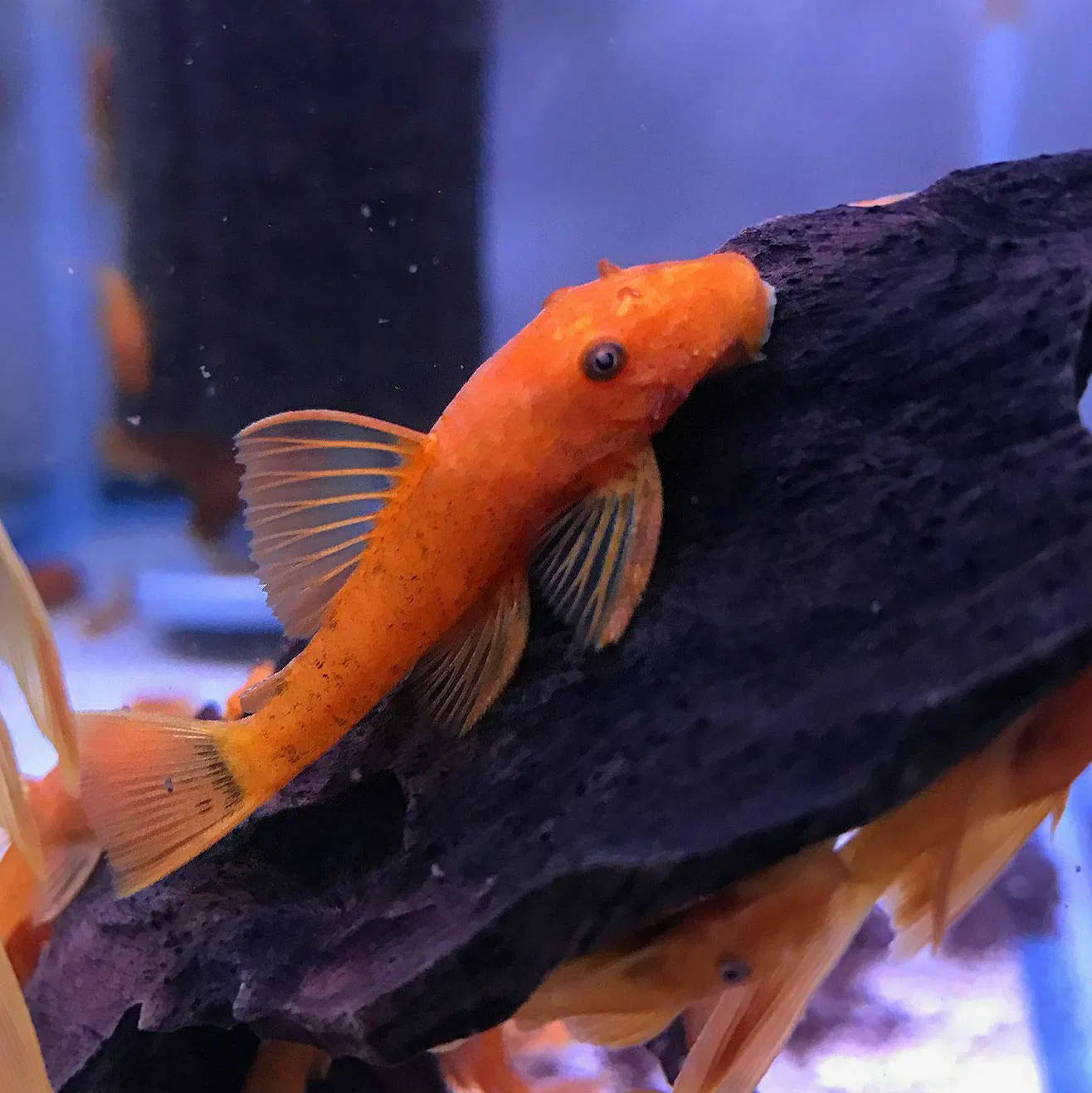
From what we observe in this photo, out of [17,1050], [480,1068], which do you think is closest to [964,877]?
[480,1068]

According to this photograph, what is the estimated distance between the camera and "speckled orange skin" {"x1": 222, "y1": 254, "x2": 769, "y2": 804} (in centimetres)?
100

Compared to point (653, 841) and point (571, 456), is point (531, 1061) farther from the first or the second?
point (571, 456)

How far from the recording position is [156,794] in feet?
3.65

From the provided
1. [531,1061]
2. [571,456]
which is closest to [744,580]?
[571,456]

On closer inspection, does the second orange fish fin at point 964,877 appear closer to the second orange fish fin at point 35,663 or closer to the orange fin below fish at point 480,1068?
the orange fin below fish at point 480,1068

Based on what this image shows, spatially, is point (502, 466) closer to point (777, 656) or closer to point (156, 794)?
point (777, 656)

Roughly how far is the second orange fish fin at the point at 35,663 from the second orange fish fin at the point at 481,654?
0.44 meters

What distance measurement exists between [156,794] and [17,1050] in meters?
0.30

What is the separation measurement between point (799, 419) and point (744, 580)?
0.21m

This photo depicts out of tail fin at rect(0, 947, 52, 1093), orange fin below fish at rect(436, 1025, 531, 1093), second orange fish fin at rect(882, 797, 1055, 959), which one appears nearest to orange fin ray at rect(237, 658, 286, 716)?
tail fin at rect(0, 947, 52, 1093)

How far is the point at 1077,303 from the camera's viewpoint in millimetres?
890

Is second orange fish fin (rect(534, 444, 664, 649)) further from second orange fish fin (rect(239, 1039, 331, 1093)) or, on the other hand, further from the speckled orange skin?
second orange fish fin (rect(239, 1039, 331, 1093))

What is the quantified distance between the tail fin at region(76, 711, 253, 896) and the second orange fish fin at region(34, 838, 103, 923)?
424 millimetres

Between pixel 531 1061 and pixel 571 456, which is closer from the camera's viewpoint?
pixel 571 456
